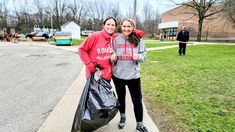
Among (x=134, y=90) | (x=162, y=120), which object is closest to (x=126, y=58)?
(x=134, y=90)

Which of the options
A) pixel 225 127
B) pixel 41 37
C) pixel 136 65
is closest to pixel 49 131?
pixel 136 65

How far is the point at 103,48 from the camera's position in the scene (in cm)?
351

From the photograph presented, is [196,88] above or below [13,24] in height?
below

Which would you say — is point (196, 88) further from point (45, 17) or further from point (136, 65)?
point (45, 17)

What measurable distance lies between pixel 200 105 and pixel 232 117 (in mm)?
719

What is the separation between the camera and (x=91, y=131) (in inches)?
134

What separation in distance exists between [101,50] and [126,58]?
38 centimetres

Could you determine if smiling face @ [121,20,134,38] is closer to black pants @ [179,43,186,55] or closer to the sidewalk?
the sidewalk

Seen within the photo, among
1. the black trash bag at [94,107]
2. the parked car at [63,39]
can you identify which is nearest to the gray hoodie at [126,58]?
the black trash bag at [94,107]

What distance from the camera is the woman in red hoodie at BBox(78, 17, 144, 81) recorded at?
138 inches

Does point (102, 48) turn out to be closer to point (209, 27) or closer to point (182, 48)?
point (182, 48)

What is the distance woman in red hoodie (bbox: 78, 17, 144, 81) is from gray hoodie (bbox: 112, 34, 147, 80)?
104mm

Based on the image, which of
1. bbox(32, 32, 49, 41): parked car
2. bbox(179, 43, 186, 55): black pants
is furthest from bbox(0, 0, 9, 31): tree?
bbox(179, 43, 186, 55): black pants

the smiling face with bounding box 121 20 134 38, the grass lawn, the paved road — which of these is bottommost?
the paved road
